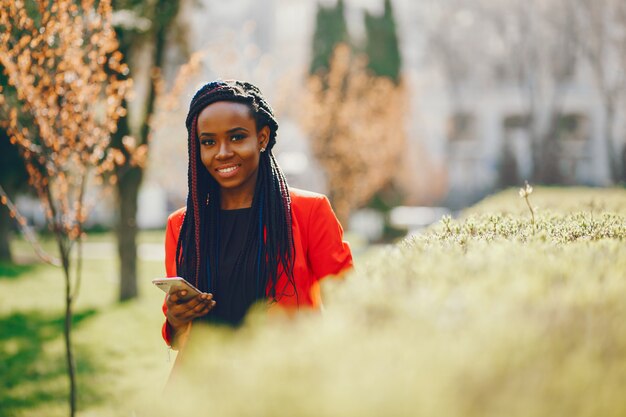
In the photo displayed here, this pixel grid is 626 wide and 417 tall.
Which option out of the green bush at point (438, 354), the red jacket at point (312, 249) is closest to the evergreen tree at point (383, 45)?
the red jacket at point (312, 249)

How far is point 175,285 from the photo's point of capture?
2.51 meters

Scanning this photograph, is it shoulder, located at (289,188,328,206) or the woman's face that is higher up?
the woman's face

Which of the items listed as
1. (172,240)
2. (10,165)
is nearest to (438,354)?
(172,240)

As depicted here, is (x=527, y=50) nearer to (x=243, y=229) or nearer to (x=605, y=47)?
(x=605, y=47)

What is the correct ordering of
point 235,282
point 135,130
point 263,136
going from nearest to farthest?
point 235,282 < point 263,136 < point 135,130

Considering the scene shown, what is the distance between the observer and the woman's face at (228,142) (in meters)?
2.85

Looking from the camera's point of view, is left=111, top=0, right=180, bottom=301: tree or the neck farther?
left=111, top=0, right=180, bottom=301: tree

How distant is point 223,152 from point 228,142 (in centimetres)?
6

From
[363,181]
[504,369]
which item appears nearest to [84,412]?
[504,369]

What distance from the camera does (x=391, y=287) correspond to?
62.3 inches

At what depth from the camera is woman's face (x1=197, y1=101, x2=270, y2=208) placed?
9.36 ft

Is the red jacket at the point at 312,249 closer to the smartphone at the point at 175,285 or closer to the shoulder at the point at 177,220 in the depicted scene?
the smartphone at the point at 175,285

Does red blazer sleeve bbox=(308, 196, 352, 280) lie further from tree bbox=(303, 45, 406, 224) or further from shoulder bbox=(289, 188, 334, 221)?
tree bbox=(303, 45, 406, 224)

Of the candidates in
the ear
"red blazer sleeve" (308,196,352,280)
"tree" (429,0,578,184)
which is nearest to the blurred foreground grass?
"red blazer sleeve" (308,196,352,280)
